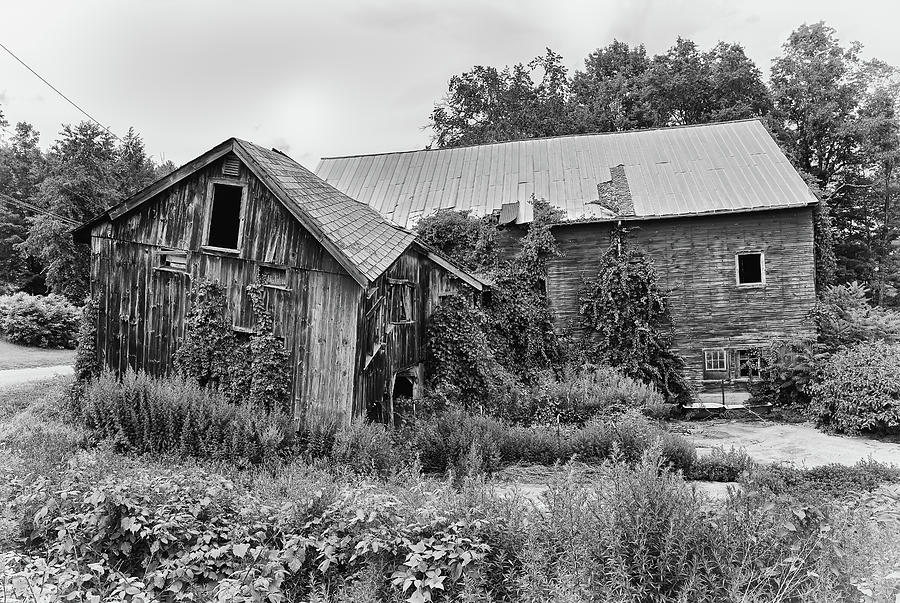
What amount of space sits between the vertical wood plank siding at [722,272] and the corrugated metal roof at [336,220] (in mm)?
9163

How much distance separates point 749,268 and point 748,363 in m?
3.36

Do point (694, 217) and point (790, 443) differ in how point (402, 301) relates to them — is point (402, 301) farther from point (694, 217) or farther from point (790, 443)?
point (694, 217)

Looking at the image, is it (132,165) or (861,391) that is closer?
(861,391)

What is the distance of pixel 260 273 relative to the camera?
35.6 feet

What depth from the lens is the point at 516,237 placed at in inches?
820

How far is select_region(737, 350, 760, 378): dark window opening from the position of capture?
62.2 ft

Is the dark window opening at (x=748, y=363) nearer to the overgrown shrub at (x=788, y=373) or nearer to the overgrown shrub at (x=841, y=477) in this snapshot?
the overgrown shrub at (x=788, y=373)

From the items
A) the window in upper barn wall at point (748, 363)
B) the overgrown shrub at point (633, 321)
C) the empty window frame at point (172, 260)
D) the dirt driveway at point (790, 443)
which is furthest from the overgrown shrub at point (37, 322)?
the window in upper barn wall at point (748, 363)

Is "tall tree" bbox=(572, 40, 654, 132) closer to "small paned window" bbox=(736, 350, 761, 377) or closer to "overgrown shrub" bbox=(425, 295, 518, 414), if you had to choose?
"small paned window" bbox=(736, 350, 761, 377)

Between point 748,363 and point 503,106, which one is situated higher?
point 503,106

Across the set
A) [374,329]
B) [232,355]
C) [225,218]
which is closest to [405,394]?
[374,329]

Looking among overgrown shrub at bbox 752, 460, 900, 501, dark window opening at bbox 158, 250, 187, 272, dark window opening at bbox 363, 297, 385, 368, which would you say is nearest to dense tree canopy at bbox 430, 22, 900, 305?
overgrown shrub at bbox 752, 460, 900, 501

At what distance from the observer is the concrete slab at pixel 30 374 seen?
15035 mm

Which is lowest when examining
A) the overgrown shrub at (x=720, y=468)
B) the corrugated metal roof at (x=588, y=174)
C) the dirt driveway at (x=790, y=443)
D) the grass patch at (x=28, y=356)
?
the dirt driveway at (x=790, y=443)
